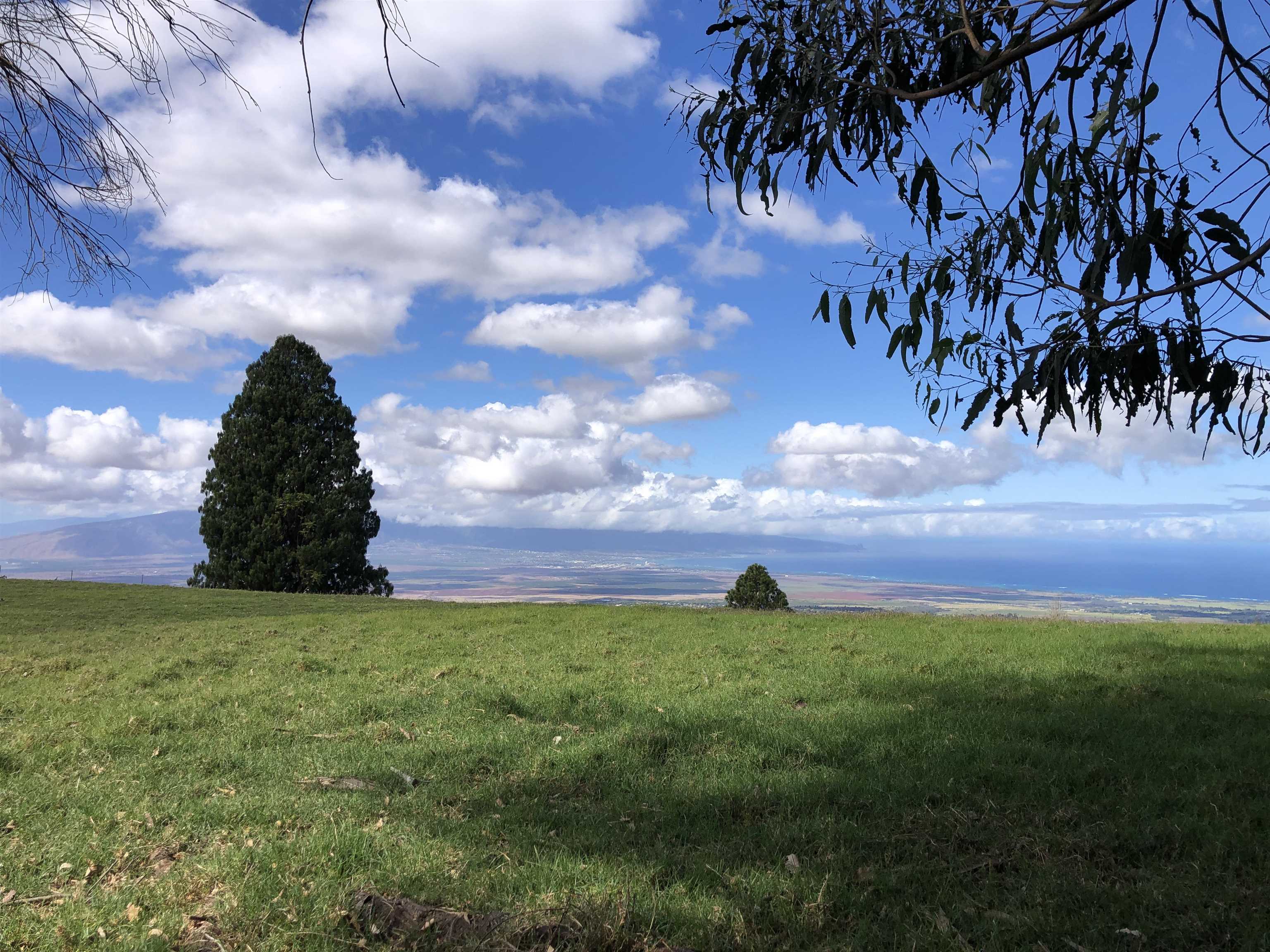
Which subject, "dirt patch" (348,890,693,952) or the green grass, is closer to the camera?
"dirt patch" (348,890,693,952)

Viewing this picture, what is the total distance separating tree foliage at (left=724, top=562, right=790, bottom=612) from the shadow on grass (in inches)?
663

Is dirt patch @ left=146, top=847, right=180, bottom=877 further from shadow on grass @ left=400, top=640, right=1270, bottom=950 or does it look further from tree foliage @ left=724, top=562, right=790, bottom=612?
tree foliage @ left=724, top=562, right=790, bottom=612

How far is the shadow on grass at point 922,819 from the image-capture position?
4.25 metres

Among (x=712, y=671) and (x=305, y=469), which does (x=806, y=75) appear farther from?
(x=305, y=469)

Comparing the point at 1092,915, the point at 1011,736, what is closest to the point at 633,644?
the point at 1011,736

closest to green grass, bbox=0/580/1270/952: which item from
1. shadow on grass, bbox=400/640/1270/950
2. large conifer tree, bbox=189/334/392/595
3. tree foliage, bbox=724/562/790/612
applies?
shadow on grass, bbox=400/640/1270/950

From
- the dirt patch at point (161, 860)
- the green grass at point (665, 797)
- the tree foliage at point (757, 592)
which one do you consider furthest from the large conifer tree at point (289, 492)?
the dirt patch at point (161, 860)

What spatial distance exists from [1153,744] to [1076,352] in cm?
506

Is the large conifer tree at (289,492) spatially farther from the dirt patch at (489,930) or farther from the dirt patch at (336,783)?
the dirt patch at (489,930)

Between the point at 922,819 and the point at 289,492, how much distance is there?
36.8 metres

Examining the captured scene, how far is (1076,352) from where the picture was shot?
4379 mm

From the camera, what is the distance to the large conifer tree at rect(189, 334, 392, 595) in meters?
36.7

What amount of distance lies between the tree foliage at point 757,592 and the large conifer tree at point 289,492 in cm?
1982

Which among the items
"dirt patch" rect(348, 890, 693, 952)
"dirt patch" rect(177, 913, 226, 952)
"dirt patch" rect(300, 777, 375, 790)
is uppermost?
"dirt patch" rect(348, 890, 693, 952)
